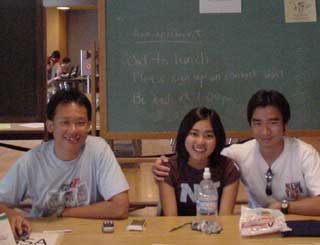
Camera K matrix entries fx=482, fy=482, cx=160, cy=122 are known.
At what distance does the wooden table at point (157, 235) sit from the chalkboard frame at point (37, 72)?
1405 millimetres

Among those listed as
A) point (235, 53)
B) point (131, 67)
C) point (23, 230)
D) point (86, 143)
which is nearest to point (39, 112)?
point (131, 67)

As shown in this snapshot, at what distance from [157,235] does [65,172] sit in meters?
0.58

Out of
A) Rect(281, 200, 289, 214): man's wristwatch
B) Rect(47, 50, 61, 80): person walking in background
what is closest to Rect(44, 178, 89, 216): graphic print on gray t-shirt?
Rect(281, 200, 289, 214): man's wristwatch

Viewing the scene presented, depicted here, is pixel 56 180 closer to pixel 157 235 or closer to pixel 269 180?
pixel 157 235

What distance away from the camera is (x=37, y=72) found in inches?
124

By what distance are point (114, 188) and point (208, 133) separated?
0.50 m

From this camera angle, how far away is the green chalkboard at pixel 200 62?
298 cm

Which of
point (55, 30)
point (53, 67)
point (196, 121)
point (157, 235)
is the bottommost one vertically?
point (157, 235)

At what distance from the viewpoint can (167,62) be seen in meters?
3.01

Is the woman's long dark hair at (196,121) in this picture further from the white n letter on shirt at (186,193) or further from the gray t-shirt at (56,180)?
the gray t-shirt at (56,180)

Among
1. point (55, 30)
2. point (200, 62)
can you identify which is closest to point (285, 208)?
point (200, 62)

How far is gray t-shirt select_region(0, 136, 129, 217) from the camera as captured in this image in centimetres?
206

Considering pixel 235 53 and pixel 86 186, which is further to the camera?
pixel 235 53

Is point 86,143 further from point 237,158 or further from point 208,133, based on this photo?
point 237,158
